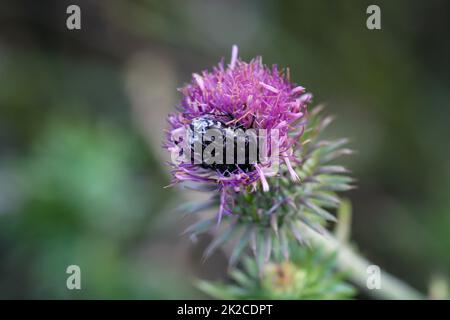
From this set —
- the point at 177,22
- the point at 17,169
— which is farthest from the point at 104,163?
the point at 177,22

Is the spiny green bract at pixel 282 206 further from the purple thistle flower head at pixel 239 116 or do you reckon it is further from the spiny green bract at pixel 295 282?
the spiny green bract at pixel 295 282

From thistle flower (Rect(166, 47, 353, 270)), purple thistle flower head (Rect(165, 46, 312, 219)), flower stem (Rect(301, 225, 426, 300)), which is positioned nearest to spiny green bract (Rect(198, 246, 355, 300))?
flower stem (Rect(301, 225, 426, 300))

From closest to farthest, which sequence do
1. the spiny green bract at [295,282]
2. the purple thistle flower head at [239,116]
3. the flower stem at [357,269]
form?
the purple thistle flower head at [239,116]
the spiny green bract at [295,282]
the flower stem at [357,269]

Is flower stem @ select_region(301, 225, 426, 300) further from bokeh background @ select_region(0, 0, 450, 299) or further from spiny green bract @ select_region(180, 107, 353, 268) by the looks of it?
bokeh background @ select_region(0, 0, 450, 299)

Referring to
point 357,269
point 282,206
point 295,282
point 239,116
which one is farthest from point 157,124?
point 239,116

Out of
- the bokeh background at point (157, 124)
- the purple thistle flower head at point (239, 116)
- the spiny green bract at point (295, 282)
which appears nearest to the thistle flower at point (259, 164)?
the purple thistle flower head at point (239, 116)

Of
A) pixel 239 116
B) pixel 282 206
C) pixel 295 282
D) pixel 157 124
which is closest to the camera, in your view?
pixel 239 116

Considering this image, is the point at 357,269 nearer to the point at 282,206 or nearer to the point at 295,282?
the point at 295,282
